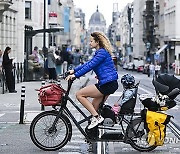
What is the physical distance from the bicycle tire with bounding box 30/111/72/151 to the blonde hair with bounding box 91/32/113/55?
138cm

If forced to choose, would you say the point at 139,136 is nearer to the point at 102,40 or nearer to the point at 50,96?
the point at 50,96

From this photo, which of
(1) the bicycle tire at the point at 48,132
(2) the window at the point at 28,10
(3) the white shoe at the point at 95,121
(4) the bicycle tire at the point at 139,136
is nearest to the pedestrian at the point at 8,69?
(1) the bicycle tire at the point at 48,132

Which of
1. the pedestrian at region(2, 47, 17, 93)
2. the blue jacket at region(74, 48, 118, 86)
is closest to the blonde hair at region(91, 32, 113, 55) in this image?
the blue jacket at region(74, 48, 118, 86)

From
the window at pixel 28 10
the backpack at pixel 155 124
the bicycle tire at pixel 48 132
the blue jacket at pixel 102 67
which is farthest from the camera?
the window at pixel 28 10

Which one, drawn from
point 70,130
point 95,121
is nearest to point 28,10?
point 70,130

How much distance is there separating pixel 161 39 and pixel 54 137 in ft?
294

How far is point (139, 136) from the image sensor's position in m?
10.8

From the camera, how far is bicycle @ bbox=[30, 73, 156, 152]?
35.2 feet

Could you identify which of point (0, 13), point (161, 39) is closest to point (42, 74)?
point (0, 13)

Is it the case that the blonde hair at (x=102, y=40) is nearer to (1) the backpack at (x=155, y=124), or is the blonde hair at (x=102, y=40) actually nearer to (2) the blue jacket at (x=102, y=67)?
(2) the blue jacket at (x=102, y=67)

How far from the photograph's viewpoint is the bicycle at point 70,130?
10.7 meters

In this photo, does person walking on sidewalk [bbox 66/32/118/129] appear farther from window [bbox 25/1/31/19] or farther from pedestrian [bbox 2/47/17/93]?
window [bbox 25/1/31/19]

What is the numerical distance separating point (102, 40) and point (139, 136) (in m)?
1.77

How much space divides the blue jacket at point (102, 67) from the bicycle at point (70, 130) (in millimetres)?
403
